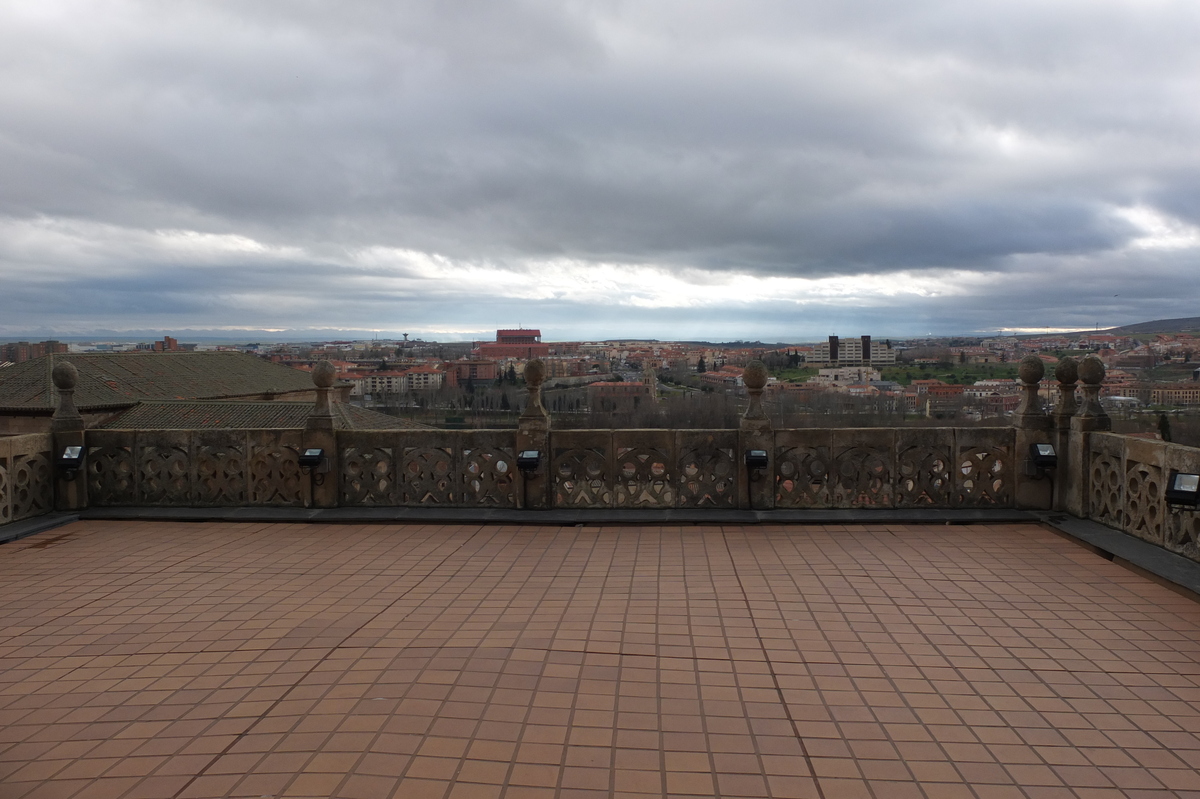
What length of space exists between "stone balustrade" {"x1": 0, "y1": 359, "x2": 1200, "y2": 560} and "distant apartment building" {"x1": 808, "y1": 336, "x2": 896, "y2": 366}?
18910 mm

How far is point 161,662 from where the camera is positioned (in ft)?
13.1

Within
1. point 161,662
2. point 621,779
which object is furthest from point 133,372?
point 621,779

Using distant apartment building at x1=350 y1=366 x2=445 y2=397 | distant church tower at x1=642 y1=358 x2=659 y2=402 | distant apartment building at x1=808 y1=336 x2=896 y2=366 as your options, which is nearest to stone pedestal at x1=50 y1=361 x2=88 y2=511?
distant church tower at x1=642 y1=358 x2=659 y2=402

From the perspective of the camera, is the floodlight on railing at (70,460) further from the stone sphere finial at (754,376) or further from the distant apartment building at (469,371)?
the distant apartment building at (469,371)

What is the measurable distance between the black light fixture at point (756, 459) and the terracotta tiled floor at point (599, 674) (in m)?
1.16

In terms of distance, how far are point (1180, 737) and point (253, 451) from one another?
7909 mm

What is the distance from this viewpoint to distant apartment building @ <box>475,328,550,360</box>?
35244 millimetres

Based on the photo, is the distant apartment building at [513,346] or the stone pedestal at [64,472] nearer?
the stone pedestal at [64,472]

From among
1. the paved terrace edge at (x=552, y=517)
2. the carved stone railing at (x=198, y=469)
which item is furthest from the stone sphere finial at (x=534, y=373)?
the carved stone railing at (x=198, y=469)

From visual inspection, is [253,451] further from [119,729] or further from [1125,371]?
[1125,371]

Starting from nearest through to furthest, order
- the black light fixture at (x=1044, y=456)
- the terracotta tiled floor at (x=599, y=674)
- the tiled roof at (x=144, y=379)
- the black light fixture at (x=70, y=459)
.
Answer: the terracotta tiled floor at (x=599, y=674) < the black light fixture at (x=1044, y=456) < the black light fixture at (x=70, y=459) < the tiled roof at (x=144, y=379)

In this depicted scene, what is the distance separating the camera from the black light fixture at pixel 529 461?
7.28 meters

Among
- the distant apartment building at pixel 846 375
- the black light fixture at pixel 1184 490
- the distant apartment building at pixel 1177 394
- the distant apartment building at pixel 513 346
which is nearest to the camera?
the black light fixture at pixel 1184 490

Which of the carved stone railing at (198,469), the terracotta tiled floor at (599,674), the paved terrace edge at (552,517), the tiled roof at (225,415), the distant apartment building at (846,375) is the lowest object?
the tiled roof at (225,415)
